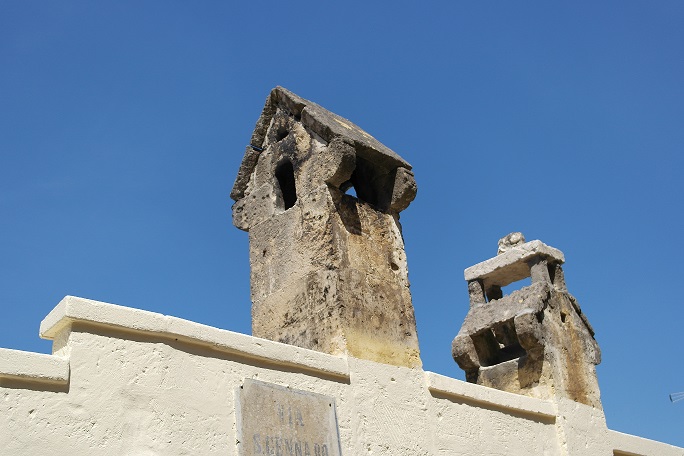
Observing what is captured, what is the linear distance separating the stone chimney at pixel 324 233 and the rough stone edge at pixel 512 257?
181 centimetres

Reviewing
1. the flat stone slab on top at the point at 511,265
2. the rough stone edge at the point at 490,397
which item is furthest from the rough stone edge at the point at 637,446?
the flat stone slab on top at the point at 511,265

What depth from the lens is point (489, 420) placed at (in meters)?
Result: 6.48

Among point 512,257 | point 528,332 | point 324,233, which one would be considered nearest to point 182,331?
point 324,233

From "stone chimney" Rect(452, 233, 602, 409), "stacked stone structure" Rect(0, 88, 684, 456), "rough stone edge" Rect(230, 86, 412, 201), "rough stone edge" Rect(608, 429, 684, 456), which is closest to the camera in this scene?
"stacked stone structure" Rect(0, 88, 684, 456)

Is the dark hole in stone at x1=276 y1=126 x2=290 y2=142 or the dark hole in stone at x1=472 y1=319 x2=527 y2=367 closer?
the dark hole in stone at x1=276 y1=126 x2=290 y2=142

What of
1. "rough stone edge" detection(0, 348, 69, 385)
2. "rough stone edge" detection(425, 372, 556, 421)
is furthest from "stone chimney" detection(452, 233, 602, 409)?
"rough stone edge" detection(0, 348, 69, 385)

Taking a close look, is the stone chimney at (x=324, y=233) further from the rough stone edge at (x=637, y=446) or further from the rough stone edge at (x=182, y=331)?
the rough stone edge at (x=637, y=446)

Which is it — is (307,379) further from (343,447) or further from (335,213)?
(335,213)

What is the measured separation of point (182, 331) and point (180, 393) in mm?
344

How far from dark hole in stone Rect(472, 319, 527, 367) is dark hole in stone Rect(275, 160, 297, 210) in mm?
2274

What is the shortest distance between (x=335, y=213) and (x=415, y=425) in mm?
1624

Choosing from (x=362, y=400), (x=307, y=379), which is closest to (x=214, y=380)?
(x=307, y=379)

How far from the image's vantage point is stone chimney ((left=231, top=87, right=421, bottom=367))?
6.02 metres

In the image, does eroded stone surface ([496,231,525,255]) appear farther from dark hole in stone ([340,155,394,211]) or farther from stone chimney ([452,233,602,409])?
dark hole in stone ([340,155,394,211])
